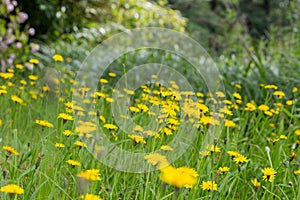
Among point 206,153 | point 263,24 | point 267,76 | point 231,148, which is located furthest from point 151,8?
point 263,24

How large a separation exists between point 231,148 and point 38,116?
43.1 inches

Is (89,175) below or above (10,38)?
below

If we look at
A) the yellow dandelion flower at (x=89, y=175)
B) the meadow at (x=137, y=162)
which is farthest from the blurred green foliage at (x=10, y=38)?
the yellow dandelion flower at (x=89, y=175)

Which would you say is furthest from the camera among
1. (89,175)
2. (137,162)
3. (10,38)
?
(10,38)

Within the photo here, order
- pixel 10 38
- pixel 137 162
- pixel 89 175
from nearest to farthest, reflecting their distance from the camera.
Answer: pixel 89 175, pixel 137 162, pixel 10 38

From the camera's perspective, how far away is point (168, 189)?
1.43 m

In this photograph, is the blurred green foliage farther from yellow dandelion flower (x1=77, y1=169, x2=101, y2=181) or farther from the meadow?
yellow dandelion flower (x1=77, y1=169, x2=101, y2=181)

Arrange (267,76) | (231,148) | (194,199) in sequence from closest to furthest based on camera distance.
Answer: (194,199) → (231,148) → (267,76)

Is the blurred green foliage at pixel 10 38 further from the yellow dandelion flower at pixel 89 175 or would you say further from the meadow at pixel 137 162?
the yellow dandelion flower at pixel 89 175

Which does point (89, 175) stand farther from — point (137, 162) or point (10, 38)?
point (10, 38)

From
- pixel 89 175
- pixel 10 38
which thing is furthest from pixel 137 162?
pixel 10 38

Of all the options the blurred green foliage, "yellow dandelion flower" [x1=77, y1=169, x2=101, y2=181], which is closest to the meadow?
"yellow dandelion flower" [x1=77, y1=169, x2=101, y2=181]

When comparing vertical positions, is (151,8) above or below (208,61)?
above

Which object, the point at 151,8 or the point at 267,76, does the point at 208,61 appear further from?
the point at 151,8
